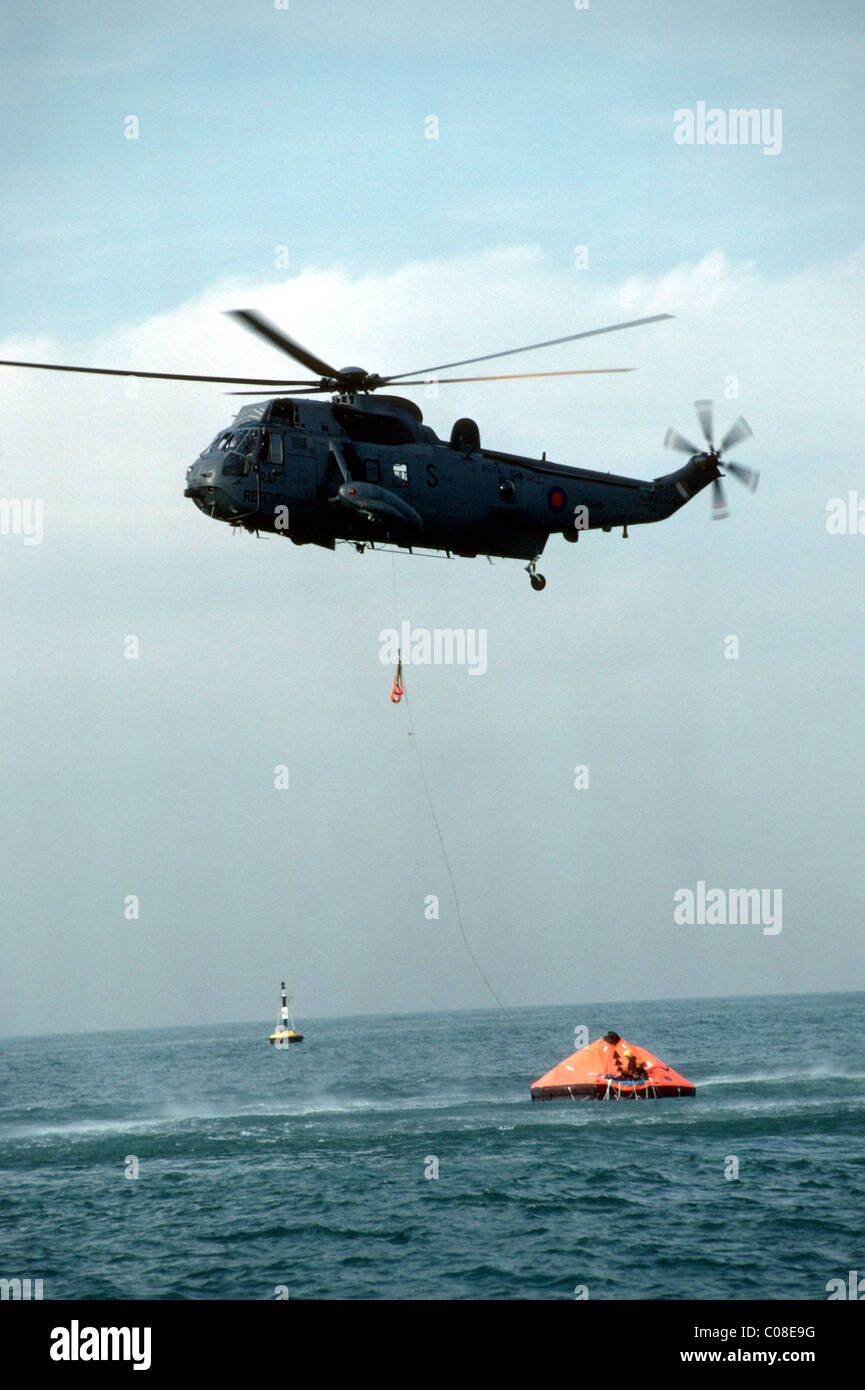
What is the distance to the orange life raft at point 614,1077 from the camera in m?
44.6

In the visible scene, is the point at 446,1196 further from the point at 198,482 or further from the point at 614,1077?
the point at 198,482

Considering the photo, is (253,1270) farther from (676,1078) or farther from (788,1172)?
(676,1078)

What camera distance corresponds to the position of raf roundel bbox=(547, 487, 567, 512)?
89.8 feet

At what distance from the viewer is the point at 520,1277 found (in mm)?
23859

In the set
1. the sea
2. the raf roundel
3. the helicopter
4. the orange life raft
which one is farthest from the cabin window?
the orange life raft

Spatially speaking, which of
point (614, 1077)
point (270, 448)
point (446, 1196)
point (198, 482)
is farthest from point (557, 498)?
point (614, 1077)

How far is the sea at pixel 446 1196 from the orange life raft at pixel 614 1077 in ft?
1.59

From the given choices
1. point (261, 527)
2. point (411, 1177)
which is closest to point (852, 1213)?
point (411, 1177)

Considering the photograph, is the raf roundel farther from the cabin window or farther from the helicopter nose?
the helicopter nose

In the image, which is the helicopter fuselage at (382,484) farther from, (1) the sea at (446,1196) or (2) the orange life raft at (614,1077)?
(2) the orange life raft at (614,1077)

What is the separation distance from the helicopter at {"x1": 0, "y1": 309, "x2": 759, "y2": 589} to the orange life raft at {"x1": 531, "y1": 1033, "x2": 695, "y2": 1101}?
23.1m

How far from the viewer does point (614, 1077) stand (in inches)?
1758
